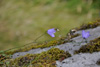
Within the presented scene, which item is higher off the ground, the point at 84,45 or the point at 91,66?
the point at 84,45

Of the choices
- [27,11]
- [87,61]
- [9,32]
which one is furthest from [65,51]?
[27,11]

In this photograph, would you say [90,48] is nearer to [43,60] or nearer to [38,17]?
[43,60]

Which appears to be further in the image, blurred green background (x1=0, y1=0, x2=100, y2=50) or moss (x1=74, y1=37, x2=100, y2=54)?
blurred green background (x1=0, y1=0, x2=100, y2=50)

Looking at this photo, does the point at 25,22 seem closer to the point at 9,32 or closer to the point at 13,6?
the point at 9,32

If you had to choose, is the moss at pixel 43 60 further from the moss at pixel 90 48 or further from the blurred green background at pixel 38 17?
the blurred green background at pixel 38 17

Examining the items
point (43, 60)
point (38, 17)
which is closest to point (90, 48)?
point (43, 60)

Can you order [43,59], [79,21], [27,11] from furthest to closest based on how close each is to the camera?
[27,11]
[79,21]
[43,59]

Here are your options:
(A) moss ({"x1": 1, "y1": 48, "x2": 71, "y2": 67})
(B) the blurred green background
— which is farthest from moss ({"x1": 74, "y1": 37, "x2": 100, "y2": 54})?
(B) the blurred green background

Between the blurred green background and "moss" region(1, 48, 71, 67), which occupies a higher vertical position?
the blurred green background

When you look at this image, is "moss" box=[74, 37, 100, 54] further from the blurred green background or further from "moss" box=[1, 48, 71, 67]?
the blurred green background
